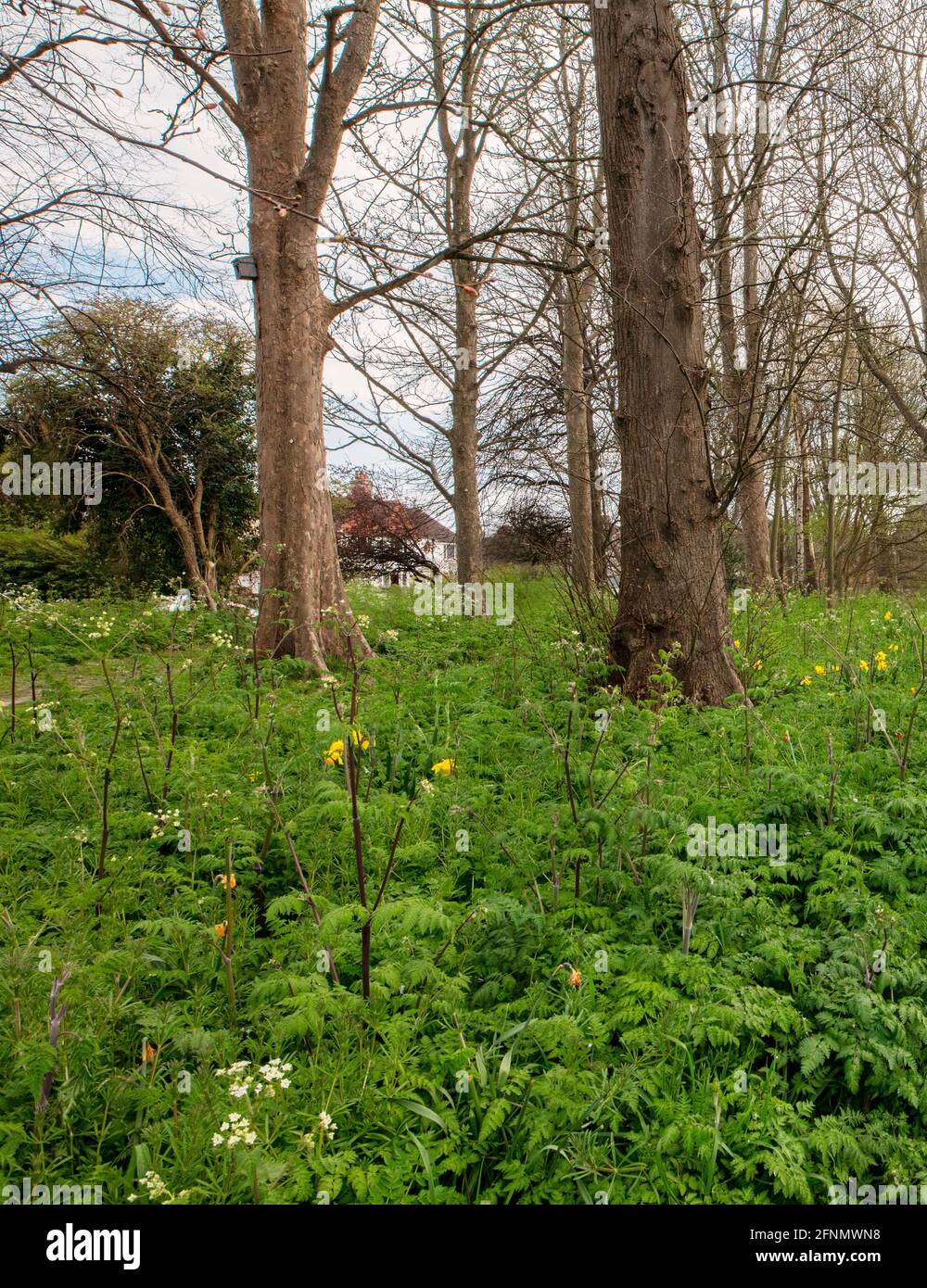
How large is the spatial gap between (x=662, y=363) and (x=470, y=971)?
14.0ft

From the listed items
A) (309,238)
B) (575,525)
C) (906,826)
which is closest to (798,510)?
(575,525)

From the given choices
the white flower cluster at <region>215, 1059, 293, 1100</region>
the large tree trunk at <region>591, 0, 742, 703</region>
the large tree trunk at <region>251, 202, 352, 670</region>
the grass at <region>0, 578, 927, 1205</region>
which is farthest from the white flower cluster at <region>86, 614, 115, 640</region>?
the large tree trunk at <region>591, 0, 742, 703</region>

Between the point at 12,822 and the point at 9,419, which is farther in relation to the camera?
the point at 9,419

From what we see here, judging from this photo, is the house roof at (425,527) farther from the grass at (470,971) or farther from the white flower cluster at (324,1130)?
the white flower cluster at (324,1130)

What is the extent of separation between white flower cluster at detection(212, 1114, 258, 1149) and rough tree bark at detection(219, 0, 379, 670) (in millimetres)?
5446

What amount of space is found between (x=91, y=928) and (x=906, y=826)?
3.38 m

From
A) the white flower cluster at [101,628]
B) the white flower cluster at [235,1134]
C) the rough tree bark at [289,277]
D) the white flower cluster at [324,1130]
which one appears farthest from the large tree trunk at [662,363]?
the white flower cluster at [235,1134]

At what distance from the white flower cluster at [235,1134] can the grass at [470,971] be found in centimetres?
3

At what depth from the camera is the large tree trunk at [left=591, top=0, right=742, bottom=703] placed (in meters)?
5.53

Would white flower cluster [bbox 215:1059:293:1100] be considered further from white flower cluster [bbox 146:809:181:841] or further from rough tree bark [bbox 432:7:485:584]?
rough tree bark [bbox 432:7:485:584]

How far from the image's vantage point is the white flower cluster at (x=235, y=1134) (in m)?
1.87
